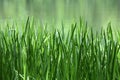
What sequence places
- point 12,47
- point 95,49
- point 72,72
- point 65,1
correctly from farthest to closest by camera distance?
point 65,1 < point 12,47 < point 95,49 < point 72,72

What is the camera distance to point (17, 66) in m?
1.81

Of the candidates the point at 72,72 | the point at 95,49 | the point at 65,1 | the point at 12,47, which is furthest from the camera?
the point at 65,1

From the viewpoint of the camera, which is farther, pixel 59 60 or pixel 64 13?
pixel 64 13

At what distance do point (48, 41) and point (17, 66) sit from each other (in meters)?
0.26

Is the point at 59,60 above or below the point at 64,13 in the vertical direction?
above

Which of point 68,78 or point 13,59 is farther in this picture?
point 13,59

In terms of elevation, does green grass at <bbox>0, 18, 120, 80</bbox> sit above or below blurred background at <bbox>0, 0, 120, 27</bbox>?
above

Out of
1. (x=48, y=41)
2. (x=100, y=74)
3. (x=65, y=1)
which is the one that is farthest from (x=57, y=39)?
(x=65, y=1)

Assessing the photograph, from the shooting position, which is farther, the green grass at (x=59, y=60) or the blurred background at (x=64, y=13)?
the blurred background at (x=64, y=13)

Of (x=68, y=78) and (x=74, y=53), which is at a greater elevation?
(x=74, y=53)

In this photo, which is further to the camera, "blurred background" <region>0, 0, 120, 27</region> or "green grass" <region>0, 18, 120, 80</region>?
"blurred background" <region>0, 0, 120, 27</region>

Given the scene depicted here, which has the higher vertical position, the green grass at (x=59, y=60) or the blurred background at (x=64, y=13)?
the green grass at (x=59, y=60)

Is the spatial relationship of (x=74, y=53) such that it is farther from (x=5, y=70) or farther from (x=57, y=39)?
(x=5, y=70)

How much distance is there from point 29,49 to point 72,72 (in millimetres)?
313
